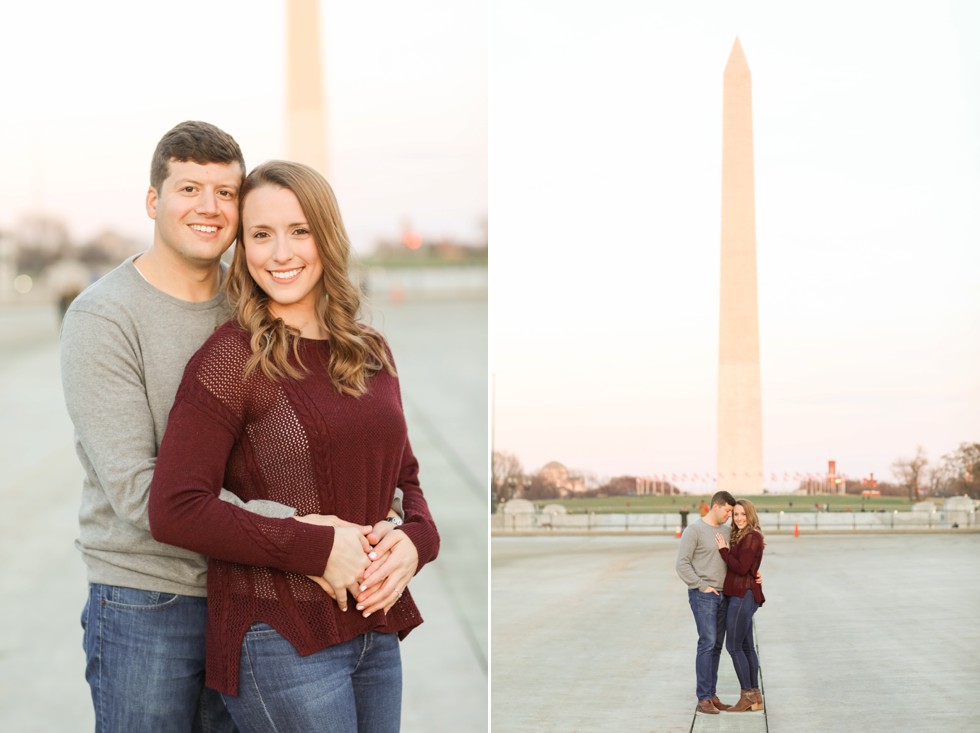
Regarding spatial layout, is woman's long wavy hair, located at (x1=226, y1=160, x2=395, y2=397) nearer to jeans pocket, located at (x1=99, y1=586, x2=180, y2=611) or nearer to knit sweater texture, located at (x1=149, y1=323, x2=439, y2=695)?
knit sweater texture, located at (x1=149, y1=323, x2=439, y2=695)

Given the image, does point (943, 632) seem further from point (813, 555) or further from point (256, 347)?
point (256, 347)

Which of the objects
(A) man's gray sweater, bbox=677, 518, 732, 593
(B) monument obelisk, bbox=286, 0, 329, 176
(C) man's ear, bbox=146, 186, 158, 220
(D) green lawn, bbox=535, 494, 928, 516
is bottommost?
(A) man's gray sweater, bbox=677, 518, 732, 593

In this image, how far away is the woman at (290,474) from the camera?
2.01 m

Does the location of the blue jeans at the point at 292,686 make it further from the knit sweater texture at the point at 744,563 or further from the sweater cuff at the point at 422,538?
the knit sweater texture at the point at 744,563

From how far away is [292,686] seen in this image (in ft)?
6.86

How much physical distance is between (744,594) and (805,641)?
0.41 metres

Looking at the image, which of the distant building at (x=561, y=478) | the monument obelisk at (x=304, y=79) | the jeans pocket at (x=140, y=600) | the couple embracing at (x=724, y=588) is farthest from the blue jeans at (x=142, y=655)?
the monument obelisk at (x=304, y=79)

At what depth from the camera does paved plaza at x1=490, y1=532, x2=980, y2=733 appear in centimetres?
374

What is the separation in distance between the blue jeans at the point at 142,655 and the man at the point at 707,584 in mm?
1733

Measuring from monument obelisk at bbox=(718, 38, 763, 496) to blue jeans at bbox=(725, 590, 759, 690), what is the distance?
398mm

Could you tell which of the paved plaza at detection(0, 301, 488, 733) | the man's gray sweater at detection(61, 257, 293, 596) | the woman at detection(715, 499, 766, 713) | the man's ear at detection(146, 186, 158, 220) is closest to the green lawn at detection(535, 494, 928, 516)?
the woman at detection(715, 499, 766, 713)

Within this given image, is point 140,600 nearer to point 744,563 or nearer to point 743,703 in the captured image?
point 744,563

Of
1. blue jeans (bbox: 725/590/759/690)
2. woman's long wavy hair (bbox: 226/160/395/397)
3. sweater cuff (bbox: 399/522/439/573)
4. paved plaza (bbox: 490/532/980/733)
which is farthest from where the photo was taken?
paved plaza (bbox: 490/532/980/733)

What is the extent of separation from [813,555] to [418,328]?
2680 cm
